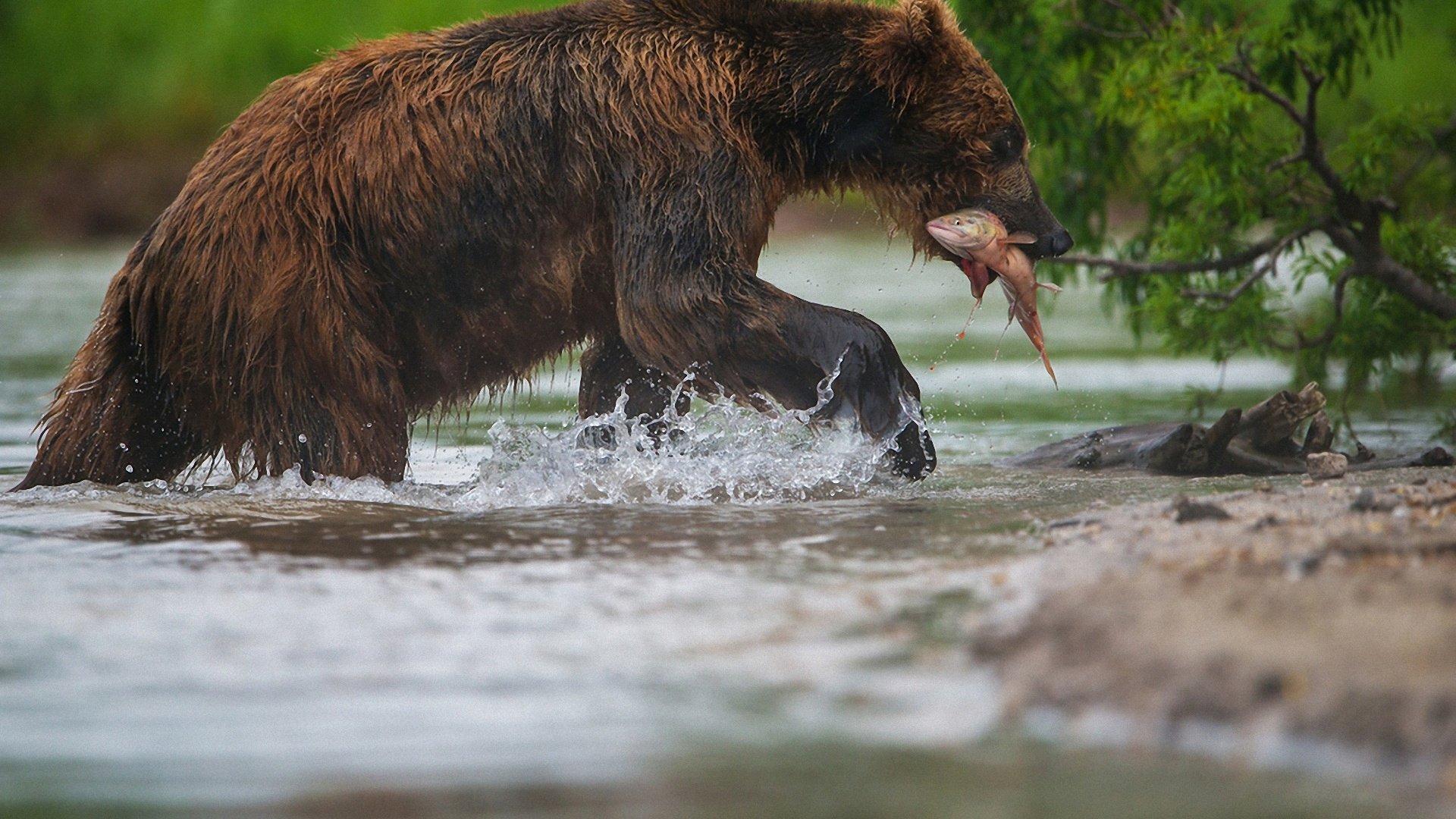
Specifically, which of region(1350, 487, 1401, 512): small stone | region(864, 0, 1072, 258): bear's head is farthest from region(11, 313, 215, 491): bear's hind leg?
region(1350, 487, 1401, 512): small stone

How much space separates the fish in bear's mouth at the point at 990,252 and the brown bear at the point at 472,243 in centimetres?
48

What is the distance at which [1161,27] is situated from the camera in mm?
7082

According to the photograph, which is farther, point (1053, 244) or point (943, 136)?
point (1053, 244)

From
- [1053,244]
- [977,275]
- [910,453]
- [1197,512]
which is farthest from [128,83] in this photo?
[1197,512]

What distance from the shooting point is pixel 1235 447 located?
5758 millimetres

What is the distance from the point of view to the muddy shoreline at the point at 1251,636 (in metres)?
2.38

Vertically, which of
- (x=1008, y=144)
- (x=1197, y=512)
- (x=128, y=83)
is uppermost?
(x=128, y=83)

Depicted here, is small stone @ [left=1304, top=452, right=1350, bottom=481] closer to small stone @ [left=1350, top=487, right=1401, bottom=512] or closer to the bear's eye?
small stone @ [left=1350, top=487, right=1401, bottom=512]

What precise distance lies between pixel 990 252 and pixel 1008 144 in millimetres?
358

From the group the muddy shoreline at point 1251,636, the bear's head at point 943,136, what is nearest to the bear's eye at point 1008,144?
the bear's head at point 943,136

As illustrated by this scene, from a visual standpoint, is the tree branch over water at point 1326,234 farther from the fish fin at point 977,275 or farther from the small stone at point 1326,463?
the small stone at point 1326,463

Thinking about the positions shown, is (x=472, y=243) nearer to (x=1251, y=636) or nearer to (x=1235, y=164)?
(x=1251, y=636)

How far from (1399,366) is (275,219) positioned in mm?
6381

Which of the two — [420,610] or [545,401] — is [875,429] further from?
[545,401]
